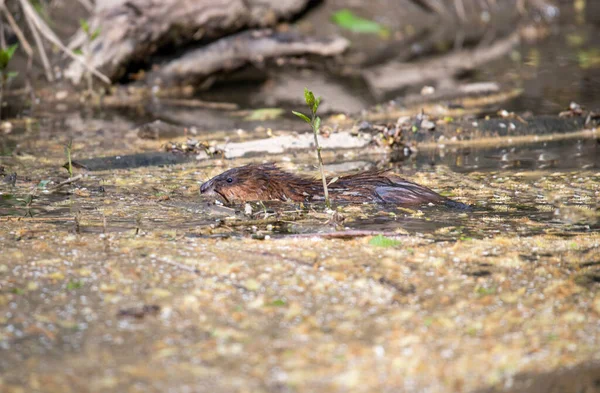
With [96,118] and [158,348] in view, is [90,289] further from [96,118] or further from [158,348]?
[96,118]

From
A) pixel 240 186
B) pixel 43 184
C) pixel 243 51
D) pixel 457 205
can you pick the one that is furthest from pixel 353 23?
pixel 457 205

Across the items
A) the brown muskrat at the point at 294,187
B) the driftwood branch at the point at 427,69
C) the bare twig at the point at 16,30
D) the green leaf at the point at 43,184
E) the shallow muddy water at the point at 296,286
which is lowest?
the shallow muddy water at the point at 296,286

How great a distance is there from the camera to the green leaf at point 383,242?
4480mm

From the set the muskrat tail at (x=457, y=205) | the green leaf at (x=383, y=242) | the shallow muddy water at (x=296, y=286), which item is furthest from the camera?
the muskrat tail at (x=457, y=205)

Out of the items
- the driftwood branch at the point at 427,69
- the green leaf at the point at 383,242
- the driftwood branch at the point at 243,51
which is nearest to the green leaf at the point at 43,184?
the green leaf at the point at 383,242

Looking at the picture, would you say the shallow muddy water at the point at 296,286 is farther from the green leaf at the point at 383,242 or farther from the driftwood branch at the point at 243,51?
the driftwood branch at the point at 243,51

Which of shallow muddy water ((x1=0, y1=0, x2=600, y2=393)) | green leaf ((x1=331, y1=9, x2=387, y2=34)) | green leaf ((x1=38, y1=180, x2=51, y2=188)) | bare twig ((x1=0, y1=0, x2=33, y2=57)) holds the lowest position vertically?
shallow muddy water ((x1=0, y1=0, x2=600, y2=393))

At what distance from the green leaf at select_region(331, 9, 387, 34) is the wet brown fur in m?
11.0

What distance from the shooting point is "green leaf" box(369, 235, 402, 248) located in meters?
4.48

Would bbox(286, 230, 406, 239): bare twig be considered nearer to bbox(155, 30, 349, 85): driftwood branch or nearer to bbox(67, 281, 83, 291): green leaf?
bbox(67, 281, 83, 291): green leaf

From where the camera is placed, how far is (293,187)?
572 centimetres

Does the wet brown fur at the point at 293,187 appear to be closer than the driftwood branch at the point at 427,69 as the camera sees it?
Yes

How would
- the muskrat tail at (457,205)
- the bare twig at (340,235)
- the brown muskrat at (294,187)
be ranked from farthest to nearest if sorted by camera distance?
the brown muskrat at (294,187)
the muskrat tail at (457,205)
the bare twig at (340,235)

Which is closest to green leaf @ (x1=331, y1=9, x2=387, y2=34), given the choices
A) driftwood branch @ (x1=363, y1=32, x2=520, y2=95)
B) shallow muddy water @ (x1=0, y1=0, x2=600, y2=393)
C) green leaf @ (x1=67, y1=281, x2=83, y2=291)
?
driftwood branch @ (x1=363, y1=32, x2=520, y2=95)
